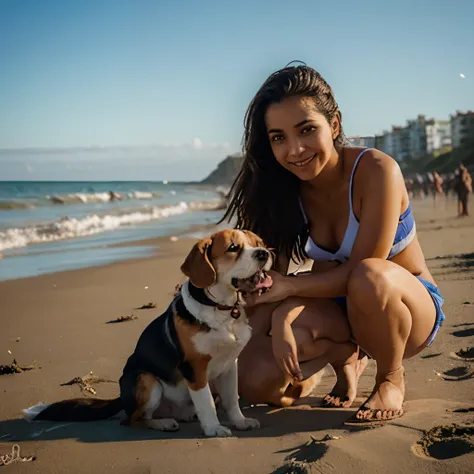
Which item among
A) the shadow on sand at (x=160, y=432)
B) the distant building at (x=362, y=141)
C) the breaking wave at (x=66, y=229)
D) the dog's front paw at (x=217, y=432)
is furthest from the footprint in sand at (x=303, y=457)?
the breaking wave at (x=66, y=229)

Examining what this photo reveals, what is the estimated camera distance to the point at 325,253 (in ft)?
13.7

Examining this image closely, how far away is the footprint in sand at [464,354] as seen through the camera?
14.9 feet

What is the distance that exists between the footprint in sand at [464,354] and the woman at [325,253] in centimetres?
71

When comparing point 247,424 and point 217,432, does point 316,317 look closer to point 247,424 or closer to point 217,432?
point 247,424

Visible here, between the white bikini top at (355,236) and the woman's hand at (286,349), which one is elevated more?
the white bikini top at (355,236)

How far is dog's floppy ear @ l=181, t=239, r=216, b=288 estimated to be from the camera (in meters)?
3.58

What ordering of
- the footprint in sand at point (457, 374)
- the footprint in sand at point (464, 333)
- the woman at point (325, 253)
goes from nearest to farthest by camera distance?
the woman at point (325, 253) → the footprint in sand at point (457, 374) → the footprint in sand at point (464, 333)

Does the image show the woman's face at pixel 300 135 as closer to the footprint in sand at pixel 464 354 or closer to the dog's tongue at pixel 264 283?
the dog's tongue at pixel 264 283

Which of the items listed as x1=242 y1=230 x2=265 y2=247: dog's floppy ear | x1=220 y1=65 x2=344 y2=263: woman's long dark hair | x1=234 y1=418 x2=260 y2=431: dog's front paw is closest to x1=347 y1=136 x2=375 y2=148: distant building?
x1=220 y1=65 x2=344 y2=263: woman's long dark hair

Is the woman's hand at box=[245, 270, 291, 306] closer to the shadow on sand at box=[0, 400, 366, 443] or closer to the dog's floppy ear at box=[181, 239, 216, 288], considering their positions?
→ the dog's floppy ear at box=[181, 239, 216, 288]

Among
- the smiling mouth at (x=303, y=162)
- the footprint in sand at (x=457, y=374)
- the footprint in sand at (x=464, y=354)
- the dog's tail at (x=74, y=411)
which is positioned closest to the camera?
the smiling mouth at (x=303, y=162)

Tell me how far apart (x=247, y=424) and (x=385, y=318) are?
102 cm

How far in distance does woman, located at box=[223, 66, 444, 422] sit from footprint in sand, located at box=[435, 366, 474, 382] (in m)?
0.42

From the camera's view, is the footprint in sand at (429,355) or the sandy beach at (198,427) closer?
the sandy beach at (198,427)
